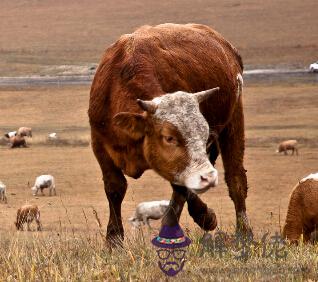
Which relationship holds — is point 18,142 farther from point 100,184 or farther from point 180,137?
point 180,137

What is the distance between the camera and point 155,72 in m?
7.12

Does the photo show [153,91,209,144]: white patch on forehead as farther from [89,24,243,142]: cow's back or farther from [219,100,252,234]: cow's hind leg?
[219,100,252,234]: cow's hind leg

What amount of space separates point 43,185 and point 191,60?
19759 mm

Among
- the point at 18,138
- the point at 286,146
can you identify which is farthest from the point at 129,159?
the point at 18,138

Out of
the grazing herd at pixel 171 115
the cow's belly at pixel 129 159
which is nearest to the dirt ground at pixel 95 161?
the grazing herd at pixel 171 115

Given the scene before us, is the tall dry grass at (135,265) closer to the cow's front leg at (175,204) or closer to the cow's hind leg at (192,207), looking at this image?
the cow's front leg at (175,204)

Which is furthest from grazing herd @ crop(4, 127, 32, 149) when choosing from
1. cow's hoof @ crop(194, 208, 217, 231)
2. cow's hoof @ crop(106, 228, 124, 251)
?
cow's hoof @ crop(106, 228, 124, 251)

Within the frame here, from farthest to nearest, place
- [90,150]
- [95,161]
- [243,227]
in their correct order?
[90,150], [95,161], [243,227]

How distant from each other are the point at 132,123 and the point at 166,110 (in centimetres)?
44

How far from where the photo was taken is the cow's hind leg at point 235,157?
29.3ft

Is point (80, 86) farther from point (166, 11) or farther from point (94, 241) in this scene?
point (94, 241)

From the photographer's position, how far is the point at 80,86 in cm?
5341

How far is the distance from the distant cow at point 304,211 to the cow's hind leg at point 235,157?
254 cm

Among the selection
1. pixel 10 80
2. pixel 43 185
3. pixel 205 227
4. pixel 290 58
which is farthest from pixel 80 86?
pixel 205 227
